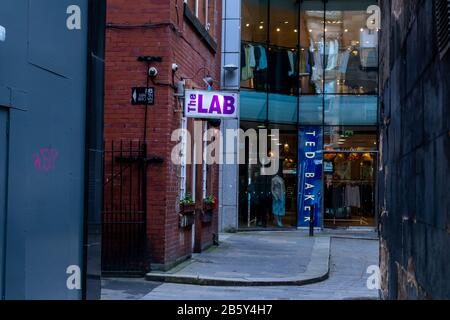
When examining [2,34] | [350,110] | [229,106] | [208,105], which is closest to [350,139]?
[350,110]

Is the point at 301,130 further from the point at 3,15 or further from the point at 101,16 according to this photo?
the point at 3,15

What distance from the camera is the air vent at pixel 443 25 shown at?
11.4 feet

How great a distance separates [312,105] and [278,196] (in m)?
3.41

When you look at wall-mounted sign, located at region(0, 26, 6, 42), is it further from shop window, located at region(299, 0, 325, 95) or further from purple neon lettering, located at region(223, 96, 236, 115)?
shop window, located at region(299, 0, 325, 95)

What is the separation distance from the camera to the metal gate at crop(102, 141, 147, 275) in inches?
448

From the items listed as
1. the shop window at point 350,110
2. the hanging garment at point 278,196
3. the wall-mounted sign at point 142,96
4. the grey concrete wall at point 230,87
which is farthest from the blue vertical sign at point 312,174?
the wall-mounted sign at point 142,96

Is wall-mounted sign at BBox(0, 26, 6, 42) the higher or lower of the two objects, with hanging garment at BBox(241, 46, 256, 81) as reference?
lower

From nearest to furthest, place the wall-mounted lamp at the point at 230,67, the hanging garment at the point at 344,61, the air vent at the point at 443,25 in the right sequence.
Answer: the air vent at the point at 443,25 → the wall-mounted lamp at the point at 230,67 → the hanging garment at the point at 344,61

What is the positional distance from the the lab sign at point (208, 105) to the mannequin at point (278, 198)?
11.0 metres

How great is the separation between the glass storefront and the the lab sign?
412 inches

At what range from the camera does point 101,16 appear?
671cm

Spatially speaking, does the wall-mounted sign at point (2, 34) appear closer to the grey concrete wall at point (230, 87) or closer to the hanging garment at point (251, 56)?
the grey concrete wall at point (230, 87)

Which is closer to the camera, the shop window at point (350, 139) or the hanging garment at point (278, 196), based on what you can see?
the shop window at point (350, 139)

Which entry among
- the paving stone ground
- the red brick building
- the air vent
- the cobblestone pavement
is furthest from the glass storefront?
the air vent
